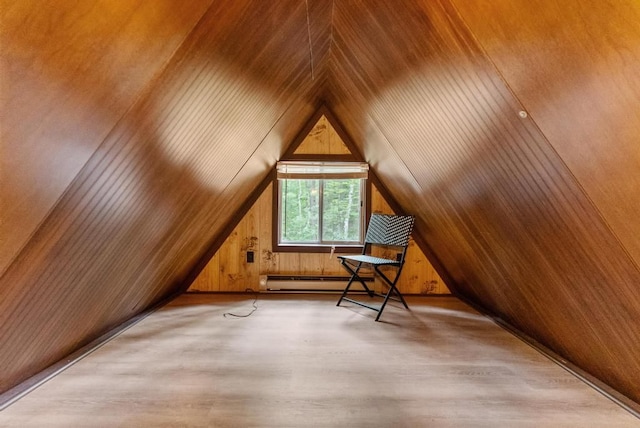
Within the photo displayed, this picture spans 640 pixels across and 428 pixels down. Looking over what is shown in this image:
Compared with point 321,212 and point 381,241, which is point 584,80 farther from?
point 321,212

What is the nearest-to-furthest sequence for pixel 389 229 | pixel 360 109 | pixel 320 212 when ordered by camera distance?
pixel 360 109 < pixel 389 229 < pixel 320 212

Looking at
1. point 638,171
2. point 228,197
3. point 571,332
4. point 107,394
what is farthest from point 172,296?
point 638,171

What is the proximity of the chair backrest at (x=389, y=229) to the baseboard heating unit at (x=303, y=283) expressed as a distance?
0.51m

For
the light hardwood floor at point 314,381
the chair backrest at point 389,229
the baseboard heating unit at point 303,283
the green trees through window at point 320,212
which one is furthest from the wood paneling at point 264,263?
the light hardwood floor at point 314,381

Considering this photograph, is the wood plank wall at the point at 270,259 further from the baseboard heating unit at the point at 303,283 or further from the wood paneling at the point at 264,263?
the baseboard heating unit at the point at 303,283

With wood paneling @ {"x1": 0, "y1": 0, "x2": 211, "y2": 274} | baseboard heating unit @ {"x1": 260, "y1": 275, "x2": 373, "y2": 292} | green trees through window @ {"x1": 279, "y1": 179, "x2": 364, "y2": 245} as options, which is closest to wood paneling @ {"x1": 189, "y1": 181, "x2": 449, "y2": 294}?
baseboard heating unit @ {"x1": 260, "y1": 275, "x2": 373, "y2": 292}

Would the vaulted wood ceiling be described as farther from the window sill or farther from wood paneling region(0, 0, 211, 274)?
the window sill

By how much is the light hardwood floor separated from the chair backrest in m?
0.89

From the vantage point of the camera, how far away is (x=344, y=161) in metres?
3.96

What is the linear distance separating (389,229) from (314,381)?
2015mm

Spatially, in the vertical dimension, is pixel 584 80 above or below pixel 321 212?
below

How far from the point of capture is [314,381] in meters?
1.89

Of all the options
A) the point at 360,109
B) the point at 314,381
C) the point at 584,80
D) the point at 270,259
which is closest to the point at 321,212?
the point at 270,259

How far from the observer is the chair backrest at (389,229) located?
336cm
